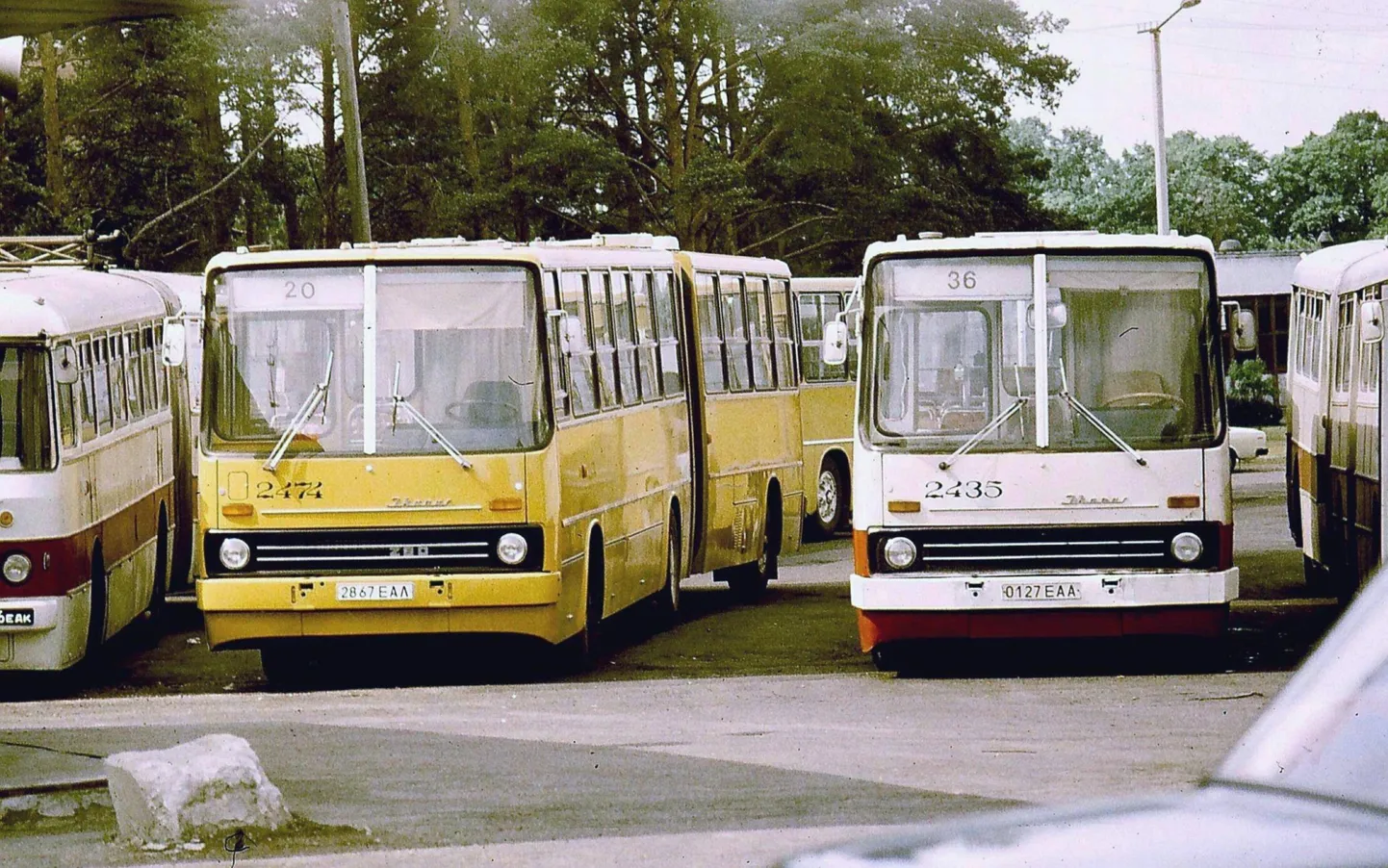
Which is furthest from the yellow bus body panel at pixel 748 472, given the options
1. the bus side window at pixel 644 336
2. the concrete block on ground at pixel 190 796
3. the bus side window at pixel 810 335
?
the concrete block on ground at pixel 190 796

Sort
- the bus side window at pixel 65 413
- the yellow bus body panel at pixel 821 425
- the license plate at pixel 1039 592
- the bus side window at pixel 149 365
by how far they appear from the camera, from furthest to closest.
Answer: the yellow bus body panel at pixel 821 425, the bus side window at pixel 149 365, the bus side window at pixel 65 413, the license plate at pixel 1039 592

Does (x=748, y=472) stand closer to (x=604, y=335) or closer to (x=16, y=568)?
(x=604, y=335)

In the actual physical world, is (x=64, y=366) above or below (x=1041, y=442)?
above

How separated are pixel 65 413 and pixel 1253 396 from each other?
4220 cm

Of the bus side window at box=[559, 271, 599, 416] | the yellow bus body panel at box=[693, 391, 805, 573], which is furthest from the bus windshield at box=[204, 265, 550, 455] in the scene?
Answer: the yellow bus body panel at box=[693, 391, 805, 573]

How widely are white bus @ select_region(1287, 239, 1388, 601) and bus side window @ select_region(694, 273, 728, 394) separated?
4.87m

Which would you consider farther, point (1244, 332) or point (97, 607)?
point (97, 607)

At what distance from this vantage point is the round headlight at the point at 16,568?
15883 millimetres

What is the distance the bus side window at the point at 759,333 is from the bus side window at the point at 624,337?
4.22m

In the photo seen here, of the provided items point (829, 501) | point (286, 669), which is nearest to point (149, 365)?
point (286, 669)

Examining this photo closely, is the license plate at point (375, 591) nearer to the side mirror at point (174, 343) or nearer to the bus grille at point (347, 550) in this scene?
the bus grille at point (347, 550)

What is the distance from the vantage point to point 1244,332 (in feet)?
49.3

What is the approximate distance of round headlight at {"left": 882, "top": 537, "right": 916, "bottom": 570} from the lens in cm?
1439

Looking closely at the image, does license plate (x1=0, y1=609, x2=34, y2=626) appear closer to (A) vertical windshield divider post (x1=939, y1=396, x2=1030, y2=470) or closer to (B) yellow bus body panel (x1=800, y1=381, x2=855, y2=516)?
(A) vertical windshield divider post (x1=939, y1=396, x2=1030, y2=470)
